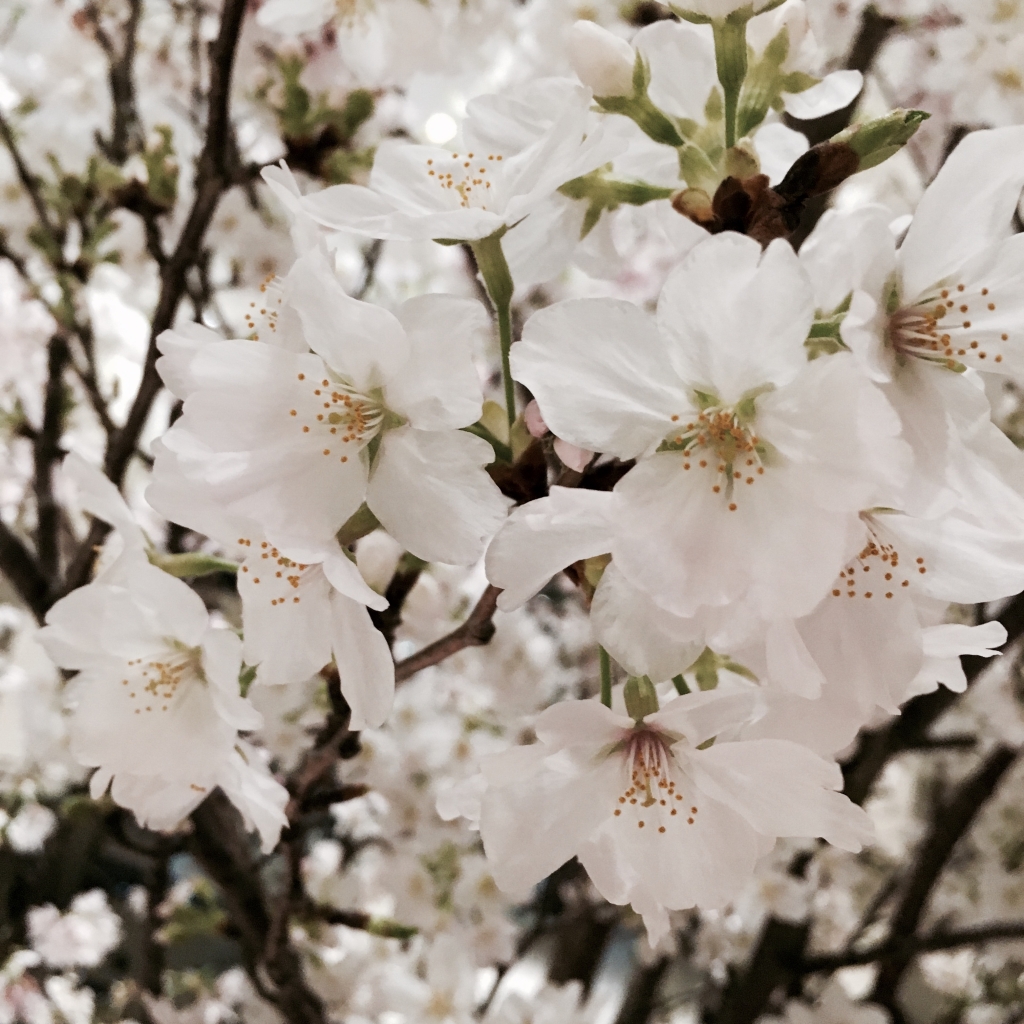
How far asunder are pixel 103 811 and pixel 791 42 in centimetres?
85

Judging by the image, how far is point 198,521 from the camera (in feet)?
1.23

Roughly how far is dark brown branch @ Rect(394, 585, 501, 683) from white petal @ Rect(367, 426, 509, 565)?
3.2 inches

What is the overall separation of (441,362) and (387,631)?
229mm

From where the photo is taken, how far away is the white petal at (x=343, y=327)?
1.11ft

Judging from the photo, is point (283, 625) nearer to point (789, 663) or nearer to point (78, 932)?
point (789, 663)

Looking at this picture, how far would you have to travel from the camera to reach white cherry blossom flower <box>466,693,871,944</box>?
377mm

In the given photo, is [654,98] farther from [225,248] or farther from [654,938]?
[225,248]

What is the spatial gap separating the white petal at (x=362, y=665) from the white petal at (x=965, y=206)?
10.6 inches

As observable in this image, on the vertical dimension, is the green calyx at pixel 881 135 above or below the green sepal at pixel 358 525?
above

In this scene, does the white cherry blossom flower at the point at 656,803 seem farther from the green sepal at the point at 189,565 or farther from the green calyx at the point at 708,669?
the green sepal at the point at 189,565

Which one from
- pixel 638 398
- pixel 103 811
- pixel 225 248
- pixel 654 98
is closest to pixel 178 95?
pixel 225 248

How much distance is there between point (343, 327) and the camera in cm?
35

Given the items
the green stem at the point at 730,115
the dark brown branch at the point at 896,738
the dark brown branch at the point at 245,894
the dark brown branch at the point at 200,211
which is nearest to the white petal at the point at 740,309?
the green stem at the point at 730,115

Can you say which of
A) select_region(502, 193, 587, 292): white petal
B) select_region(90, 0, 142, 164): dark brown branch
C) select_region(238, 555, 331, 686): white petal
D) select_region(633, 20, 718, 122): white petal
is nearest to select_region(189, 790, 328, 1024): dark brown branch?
select_region(238, 555, 331, 686): white petal
